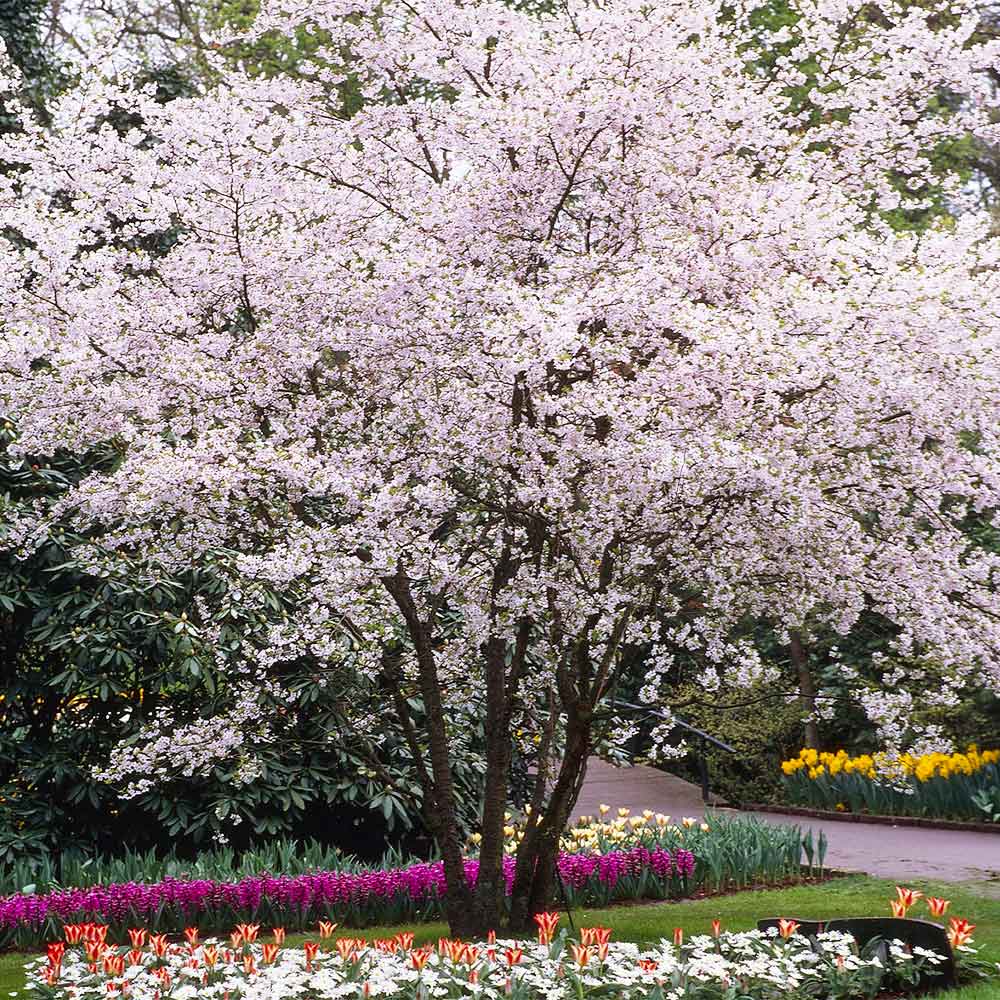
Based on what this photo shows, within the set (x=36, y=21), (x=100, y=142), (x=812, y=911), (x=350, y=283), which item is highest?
(x=36, y=21)

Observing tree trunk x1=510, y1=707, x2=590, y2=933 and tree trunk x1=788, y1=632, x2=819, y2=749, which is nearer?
tree trunk x1=510, y1=707, x2=590, y2=933

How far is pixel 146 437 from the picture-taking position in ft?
21.9

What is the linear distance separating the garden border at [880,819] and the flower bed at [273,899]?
4.68m

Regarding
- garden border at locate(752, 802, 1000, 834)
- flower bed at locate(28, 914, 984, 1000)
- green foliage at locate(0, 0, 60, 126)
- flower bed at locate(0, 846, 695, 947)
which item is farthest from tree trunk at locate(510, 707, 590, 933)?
green foliage at locate(0, 0, 60, 126)

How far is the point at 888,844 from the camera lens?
39.6 ft

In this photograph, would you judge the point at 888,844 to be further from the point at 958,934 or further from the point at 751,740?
the point at 958,934

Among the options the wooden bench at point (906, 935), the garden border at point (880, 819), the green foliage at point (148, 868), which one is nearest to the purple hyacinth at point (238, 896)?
the green foliage at point (148, 868)

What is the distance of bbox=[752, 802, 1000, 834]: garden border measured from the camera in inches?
491

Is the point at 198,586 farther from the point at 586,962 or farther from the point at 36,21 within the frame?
the point at 36,21

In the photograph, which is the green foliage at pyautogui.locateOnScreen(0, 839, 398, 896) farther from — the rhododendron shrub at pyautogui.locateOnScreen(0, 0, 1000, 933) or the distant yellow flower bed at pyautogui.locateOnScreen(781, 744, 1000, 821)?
the distant yellow flower bed at pyautogui.locateOnScreen(781, 744, 1000, 821)

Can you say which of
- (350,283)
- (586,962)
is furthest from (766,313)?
(586,962)

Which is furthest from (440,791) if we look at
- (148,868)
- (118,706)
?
(118,706)

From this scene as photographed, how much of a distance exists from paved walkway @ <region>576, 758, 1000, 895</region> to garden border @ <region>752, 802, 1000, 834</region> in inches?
2.4

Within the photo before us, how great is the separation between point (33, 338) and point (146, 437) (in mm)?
748
